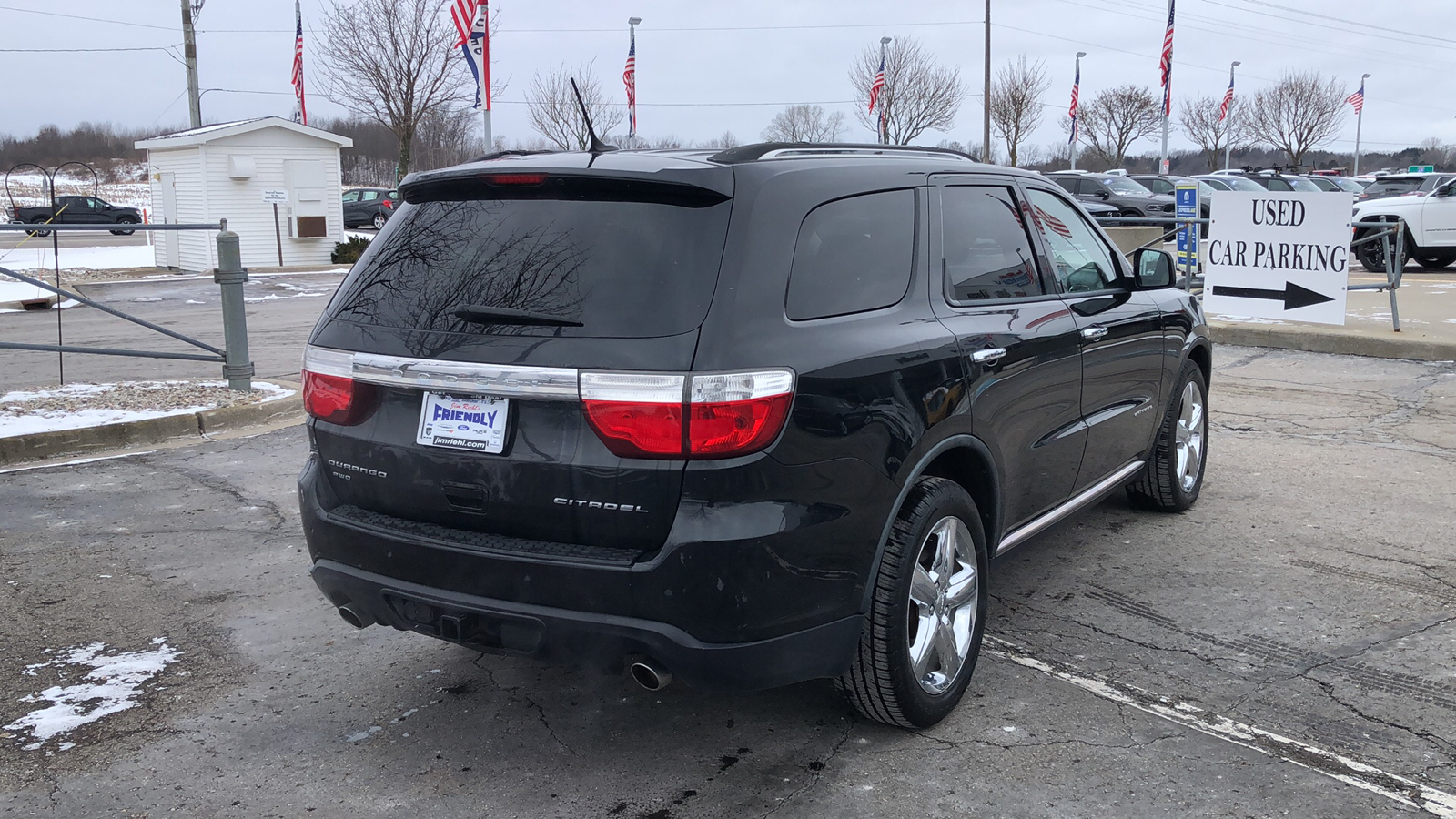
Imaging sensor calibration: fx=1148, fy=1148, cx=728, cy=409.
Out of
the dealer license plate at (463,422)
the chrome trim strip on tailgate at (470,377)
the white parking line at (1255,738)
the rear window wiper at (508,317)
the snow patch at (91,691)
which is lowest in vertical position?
the white parking line at (1255,738)

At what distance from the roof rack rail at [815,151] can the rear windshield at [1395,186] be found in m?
36.5

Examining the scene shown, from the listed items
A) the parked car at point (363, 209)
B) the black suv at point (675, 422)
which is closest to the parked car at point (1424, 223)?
the black suv at point (675, 422)

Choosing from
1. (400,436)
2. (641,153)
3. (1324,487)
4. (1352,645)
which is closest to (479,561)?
(400,436)

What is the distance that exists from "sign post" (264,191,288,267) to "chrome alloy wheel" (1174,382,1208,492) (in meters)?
24.1

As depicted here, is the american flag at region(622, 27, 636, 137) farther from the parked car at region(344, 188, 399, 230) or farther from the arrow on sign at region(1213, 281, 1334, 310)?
the arrow on sign at region(1213, 281, 1334, 310)

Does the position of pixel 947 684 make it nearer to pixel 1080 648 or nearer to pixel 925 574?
pixel 925 574

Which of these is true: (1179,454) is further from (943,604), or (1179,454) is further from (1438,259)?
(1438,259)

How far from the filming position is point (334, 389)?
11.2 feet

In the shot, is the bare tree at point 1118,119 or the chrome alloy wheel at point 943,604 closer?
the chrome alloy wheel at point 943,604

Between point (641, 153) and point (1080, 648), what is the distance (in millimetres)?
2373

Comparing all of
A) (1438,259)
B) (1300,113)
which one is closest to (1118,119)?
(1300,113)

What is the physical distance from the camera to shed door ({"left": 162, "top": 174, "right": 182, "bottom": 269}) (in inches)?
1064

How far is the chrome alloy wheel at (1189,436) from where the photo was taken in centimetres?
584

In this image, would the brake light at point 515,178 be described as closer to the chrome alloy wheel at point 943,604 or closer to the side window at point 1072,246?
the chrome alloy wheel at point 943,604
